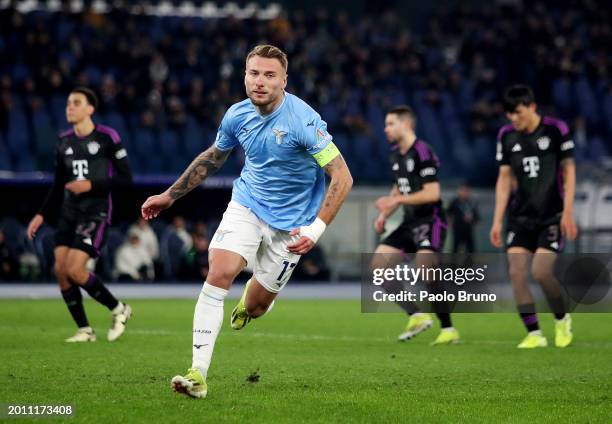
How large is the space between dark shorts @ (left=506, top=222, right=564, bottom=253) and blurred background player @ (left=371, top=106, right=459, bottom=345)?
38.7 inches

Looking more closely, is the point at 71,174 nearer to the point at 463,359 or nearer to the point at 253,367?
the point at 253,367

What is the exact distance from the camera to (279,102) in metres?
7.16

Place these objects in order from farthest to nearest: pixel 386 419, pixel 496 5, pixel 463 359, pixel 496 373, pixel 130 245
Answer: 1. pixel 496 5
2. pixel 130 245
3. pixel 463 359
4. pixel 496 373
5. pixel 386 419

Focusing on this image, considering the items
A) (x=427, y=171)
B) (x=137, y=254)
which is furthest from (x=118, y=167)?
(x=137, y=254)

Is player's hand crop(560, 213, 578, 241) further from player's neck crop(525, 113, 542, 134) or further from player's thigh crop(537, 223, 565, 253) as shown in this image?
player's neck crop(525, 113, 542, 134)

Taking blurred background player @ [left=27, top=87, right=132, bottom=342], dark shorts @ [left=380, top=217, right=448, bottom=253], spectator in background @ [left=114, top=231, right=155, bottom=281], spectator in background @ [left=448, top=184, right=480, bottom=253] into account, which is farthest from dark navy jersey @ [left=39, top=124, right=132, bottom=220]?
spectator in background @ [left=448, top=184, right=480, bottom=253]

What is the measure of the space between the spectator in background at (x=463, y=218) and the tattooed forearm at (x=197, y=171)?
A: 1650 centimetres

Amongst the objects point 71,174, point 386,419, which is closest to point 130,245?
point 71,174

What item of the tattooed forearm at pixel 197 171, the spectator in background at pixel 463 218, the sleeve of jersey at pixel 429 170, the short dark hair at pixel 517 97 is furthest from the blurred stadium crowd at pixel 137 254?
the tattooed forearm at pixel 197 171

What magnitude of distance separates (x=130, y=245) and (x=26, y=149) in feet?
10.5

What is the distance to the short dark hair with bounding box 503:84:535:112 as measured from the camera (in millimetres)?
11031

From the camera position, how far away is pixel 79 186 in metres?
10.7

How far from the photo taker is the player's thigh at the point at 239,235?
7062mm

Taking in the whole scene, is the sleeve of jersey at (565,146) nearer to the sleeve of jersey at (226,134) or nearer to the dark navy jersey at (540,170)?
the dark navy jersey at (540,170)
